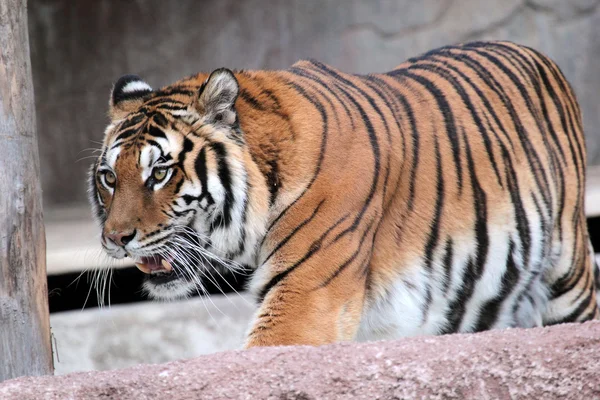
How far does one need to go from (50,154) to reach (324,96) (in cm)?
509

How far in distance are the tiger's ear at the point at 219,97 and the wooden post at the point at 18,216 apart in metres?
0.54

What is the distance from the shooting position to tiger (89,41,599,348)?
2762mm

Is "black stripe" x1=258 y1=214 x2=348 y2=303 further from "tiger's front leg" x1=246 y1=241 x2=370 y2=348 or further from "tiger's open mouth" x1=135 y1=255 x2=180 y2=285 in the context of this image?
"tiger's open mouth" x1=135 y1=255 x2=180 y2=285

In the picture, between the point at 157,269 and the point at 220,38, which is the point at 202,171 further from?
the point at 220,38

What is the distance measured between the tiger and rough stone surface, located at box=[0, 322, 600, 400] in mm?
732

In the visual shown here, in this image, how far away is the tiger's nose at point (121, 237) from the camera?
269cm

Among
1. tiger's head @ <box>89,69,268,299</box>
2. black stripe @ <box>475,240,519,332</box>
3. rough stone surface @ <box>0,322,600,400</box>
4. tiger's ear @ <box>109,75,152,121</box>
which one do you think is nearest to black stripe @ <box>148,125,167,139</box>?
tiger's head @ <box>89,69,268,299</box>

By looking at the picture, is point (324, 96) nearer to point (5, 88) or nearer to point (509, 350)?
point (5, 88)

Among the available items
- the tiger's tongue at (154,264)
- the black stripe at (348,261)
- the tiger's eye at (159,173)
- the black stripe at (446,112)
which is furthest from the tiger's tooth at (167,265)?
the black stripe at (446,112)

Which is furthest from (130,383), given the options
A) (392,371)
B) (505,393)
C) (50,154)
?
(50,154)

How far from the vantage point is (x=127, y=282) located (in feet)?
15.8

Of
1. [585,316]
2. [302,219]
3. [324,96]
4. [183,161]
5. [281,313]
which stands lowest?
[585,316]

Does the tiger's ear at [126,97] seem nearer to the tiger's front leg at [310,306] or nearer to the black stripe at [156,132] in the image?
the black stripe at [156,132]

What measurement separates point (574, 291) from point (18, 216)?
7.53 feet
